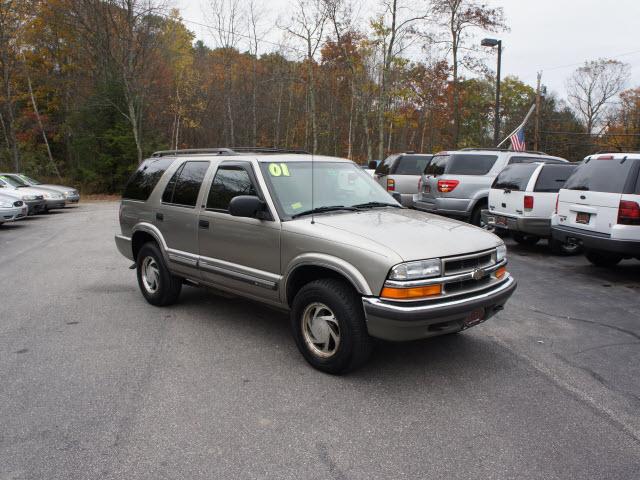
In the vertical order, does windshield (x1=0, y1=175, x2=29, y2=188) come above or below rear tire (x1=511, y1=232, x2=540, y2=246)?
above

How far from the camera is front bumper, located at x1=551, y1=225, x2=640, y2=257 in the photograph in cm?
693

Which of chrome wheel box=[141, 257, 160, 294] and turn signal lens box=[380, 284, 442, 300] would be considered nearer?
turn signal lens box=[380, 284, 442, 300]

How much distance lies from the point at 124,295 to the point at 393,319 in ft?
14.7

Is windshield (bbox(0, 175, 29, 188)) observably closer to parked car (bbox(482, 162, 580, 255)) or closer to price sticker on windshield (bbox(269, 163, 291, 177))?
parked car (bbox(482, 162, 580, 255))

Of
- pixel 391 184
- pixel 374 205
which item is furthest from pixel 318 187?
pixel 391 184

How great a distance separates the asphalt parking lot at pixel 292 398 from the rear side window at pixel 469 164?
614cm

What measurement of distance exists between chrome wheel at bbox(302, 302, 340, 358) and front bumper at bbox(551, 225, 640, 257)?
16.8ft

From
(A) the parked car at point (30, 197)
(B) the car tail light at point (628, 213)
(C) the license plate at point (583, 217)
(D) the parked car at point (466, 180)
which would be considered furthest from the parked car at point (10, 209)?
(B) the car tail light at point (628, 213)

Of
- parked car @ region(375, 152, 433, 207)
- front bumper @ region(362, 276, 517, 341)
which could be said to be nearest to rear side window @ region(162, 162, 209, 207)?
front bumper @ region(362, 276, 517, 341)

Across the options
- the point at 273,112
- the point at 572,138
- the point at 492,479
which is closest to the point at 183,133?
the point at 273,112

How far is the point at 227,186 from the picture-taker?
5051mm

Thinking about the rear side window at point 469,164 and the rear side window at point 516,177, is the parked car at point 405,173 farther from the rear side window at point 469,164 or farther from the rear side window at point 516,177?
the rear side window at point 516,177

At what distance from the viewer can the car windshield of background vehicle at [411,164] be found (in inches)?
597

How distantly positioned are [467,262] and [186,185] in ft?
10.7
